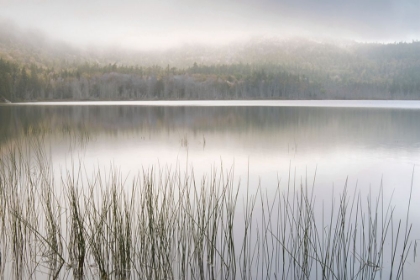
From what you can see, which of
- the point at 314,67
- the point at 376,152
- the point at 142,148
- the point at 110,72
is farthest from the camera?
the point at 314,67

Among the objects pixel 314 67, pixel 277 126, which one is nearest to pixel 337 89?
pixel 314 67

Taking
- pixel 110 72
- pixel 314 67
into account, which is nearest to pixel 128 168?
pixel 110 72

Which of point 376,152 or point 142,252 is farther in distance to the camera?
point 376,152

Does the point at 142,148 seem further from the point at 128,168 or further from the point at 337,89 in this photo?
the point at 337,89

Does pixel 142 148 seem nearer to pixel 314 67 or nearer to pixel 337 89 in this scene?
pixel 337 89

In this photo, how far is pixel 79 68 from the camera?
52.8 m

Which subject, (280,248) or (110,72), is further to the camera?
(110,72)

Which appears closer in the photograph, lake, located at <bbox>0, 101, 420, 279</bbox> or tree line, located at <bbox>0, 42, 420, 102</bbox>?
lake, located at <bbox>0, 101, 420, 279</bbox>

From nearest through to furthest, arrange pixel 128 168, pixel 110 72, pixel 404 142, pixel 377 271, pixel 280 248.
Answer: pixel 377 271
pixel 280 248
pixel 128 168
pixel 404 142
pixel 110 72

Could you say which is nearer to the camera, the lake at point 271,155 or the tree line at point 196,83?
the lake at point 271,155

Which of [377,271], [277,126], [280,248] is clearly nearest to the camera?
[377,271]

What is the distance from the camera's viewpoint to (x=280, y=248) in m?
2.81

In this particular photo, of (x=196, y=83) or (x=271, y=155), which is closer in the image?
(x=271, y=155)

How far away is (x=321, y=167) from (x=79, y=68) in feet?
168
